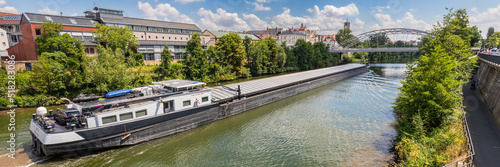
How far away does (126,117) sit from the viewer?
52.1ft

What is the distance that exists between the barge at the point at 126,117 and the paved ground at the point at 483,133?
18136mm

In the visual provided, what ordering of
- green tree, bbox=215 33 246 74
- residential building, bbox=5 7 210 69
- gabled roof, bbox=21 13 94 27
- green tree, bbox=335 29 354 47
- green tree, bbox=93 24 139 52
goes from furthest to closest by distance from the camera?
green tree, bbox=335 29 354 47, green tree, bbox=215 33 246 74, green tree, bbox=93 24 139 52, gabled roof, bbox=21 13 94 27, residential building, bbox=5 7 210 69

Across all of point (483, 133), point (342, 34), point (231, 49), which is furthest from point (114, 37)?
point (342, 34)

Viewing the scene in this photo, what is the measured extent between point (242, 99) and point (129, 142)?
39.0 feet

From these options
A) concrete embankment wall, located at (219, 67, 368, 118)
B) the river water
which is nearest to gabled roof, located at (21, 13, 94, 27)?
the river water

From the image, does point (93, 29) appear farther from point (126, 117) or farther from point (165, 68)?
point (126, 117)

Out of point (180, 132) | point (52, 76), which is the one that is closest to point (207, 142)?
point (180, 132)

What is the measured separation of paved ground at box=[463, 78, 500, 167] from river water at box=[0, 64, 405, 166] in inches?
176

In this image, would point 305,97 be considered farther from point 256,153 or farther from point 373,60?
point 373,60

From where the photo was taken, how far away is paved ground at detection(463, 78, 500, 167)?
11.5 metres

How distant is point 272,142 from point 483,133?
14.6 meters

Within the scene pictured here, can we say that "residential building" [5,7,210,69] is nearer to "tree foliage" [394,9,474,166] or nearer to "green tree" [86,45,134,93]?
"green tree" [86,45,134,93]

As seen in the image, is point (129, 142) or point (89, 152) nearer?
point (89, 152)

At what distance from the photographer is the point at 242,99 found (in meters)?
24.2
